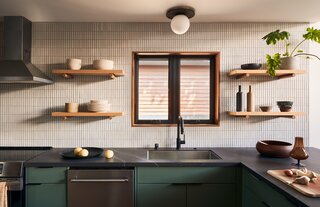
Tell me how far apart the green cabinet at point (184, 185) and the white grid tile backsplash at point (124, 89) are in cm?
61

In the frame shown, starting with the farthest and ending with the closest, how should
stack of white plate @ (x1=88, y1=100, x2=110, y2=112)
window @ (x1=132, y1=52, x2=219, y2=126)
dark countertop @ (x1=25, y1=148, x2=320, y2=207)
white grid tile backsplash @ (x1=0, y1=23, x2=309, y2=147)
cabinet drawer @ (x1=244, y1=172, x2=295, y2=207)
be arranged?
window @ (x1=132, y1=52, x2=219, y2=126)
white grid tile backsplash @ (x1=0, y1=23, x2=309, y2=147)
stack of white plate @ (x1=88, y1=100, x2=110, y2=112)
dark countertop @ (x1=25, y1=148, x2=320, y2=207)
cabinet drawer @ (x1=244, y1=172, x2=295, y2=207)

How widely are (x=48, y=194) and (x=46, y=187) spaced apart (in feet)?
0.19

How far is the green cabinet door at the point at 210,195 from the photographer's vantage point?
1817 millimetres

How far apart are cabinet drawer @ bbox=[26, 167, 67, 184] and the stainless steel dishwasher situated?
0.38ft

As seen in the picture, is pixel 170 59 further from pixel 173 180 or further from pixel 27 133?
pixel 27 133

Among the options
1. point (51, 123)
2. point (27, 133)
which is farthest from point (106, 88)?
point (27, 133)

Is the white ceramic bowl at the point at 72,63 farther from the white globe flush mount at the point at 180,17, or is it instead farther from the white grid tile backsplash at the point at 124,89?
the white globe flush mount at the point at 180,17

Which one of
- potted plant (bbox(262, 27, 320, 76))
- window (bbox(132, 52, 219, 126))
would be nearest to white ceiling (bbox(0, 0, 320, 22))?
potted plant (bbox(262, 27, 320, 76))

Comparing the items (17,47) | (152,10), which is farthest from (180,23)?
(17,47)

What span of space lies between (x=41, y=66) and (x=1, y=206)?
1381mm

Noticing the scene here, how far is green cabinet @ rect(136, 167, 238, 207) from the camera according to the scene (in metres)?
1.80

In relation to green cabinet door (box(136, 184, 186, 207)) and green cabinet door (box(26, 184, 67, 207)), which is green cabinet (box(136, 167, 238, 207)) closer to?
green cabinet door (box(136, 184, 186, 207))

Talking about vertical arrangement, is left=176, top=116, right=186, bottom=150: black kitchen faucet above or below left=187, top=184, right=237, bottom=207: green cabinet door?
above

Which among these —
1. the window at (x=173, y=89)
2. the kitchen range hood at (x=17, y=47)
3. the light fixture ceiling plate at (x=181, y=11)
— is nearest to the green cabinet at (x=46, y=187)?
the kitchen range hood at (x=17, y=47)
